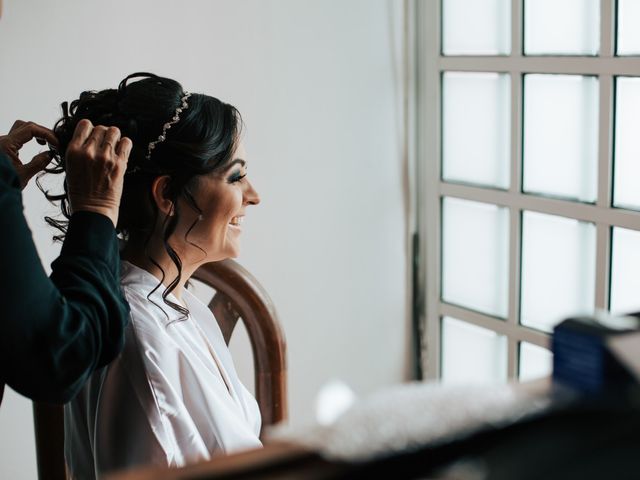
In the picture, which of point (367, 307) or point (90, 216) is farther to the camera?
point (367, 307)

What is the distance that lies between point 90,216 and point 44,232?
853 mm

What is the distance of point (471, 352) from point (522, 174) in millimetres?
578

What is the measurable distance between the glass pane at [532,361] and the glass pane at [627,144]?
489mm

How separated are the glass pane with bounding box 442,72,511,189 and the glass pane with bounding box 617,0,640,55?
15.7 inches

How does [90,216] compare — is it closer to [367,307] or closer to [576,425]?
[576,425]

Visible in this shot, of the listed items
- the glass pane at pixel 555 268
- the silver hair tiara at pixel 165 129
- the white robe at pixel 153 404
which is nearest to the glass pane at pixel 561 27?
the glass pane at pixel 555 268

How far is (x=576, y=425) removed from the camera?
504 millimetres

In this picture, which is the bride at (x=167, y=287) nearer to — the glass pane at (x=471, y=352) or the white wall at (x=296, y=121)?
the white wall at (x=296, y=121)

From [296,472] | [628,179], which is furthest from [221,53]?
[296,472]

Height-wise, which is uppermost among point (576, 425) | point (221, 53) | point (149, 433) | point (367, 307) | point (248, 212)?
point (221, 53)

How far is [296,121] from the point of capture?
2.32 metres

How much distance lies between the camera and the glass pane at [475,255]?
7.81ft

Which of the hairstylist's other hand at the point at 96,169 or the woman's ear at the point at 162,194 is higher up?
the hairstylist's other hand at the point at 96,169

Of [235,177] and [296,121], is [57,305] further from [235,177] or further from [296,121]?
[296,121]
